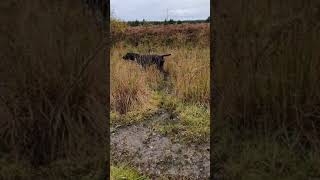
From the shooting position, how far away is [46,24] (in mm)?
2191

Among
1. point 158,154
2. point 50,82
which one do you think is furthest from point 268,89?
point 158,154

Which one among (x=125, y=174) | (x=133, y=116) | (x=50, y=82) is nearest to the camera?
(x=50, y=82)

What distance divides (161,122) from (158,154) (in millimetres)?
961

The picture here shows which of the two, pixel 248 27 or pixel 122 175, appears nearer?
pixel 248 27

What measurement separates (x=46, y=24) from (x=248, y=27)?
97 cm

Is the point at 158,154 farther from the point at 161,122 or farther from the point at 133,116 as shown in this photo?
the point at 133,116

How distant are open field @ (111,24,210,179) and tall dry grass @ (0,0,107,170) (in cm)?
65

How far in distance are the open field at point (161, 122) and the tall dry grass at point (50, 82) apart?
0.65 meters

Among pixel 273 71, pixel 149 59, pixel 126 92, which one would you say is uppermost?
pixel 273 71

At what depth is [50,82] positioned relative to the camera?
2.14m

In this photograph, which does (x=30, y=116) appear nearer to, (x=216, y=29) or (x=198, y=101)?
(x=216, y=29)

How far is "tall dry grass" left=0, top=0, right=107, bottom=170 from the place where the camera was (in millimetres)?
2145

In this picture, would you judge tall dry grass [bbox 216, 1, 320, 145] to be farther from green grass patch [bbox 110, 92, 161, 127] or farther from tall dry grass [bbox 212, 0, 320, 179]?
green grass patch [bbox 110, 92, 161, 127]

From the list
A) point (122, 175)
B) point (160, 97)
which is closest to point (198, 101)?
point (160, 97)
